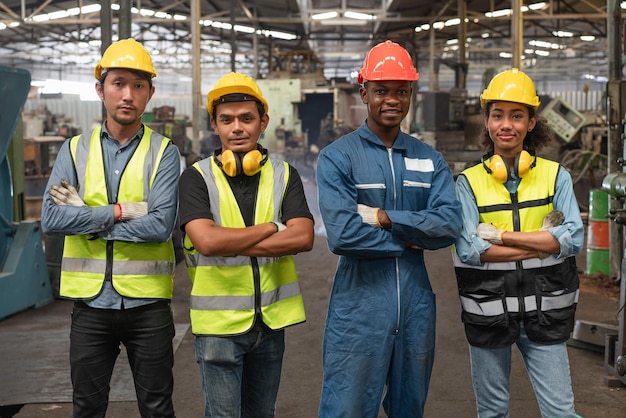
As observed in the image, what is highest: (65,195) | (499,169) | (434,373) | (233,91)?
(233,91)

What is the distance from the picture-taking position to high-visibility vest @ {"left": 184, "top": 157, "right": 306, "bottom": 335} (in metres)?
2.83

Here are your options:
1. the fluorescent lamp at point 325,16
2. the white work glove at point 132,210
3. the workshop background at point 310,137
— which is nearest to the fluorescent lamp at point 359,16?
the workshop background at point 310,137

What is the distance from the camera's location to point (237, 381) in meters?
2.86

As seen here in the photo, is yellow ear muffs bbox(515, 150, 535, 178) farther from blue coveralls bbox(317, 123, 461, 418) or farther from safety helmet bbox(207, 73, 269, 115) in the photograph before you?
safety helmet bbox(207, 73, 269, 115)

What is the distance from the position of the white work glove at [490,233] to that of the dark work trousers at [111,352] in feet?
4.37

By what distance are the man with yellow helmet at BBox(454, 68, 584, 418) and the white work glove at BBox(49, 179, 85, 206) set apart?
155 centimetres

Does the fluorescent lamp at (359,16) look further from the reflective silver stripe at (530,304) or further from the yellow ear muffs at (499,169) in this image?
the reflective silver stripe at (530,304)

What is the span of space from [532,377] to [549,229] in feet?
1.95

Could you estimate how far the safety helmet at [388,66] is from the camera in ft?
9.77

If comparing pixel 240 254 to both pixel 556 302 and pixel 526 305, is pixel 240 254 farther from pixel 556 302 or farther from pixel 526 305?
pixel 556 302

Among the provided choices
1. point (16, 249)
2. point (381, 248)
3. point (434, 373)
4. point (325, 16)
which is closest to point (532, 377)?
point (381, 248)

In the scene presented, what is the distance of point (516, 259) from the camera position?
9.98ft

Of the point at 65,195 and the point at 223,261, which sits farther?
the point at 65,195

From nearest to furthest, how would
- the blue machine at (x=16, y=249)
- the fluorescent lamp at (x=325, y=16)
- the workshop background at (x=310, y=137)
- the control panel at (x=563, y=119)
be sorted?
the workshop background at (x=310, y=137)
the blue machine at (x=16, y=249)
the control panel at (x=563, y=119)
the fluorescent lamp at (x=325, y=16)
